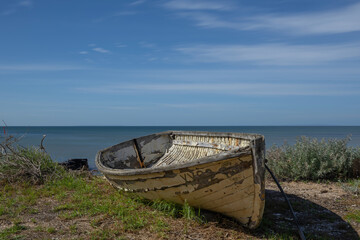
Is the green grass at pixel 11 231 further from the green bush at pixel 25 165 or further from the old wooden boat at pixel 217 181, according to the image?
the green bush at pixel 25 165

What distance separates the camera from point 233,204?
464cm

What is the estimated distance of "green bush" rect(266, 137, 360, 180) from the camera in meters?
8.27

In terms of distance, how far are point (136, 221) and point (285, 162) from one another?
5.03 metres

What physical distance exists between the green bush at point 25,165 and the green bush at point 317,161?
5.57 meters

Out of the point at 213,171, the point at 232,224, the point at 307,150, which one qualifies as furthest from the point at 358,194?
the point at 213,171

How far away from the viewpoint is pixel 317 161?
8445mm

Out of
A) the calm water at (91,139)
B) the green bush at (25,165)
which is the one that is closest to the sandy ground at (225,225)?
the green bush at (25,165)

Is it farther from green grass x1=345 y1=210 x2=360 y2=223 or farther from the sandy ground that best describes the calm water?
green grass x1=345 y1=210 x2=360 y2=223

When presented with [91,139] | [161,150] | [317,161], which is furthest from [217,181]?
[91,139]

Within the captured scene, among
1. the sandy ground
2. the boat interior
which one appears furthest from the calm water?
the sandy ground

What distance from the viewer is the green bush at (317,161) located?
827cm

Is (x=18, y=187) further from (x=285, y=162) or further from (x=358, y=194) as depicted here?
(x=358, y=194)

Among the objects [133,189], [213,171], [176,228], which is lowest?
[176,228]

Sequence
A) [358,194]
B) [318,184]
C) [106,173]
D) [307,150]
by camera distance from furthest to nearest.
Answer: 1. [307,150]
2. [318,184]
3. [358,194]
4. [106,173]
